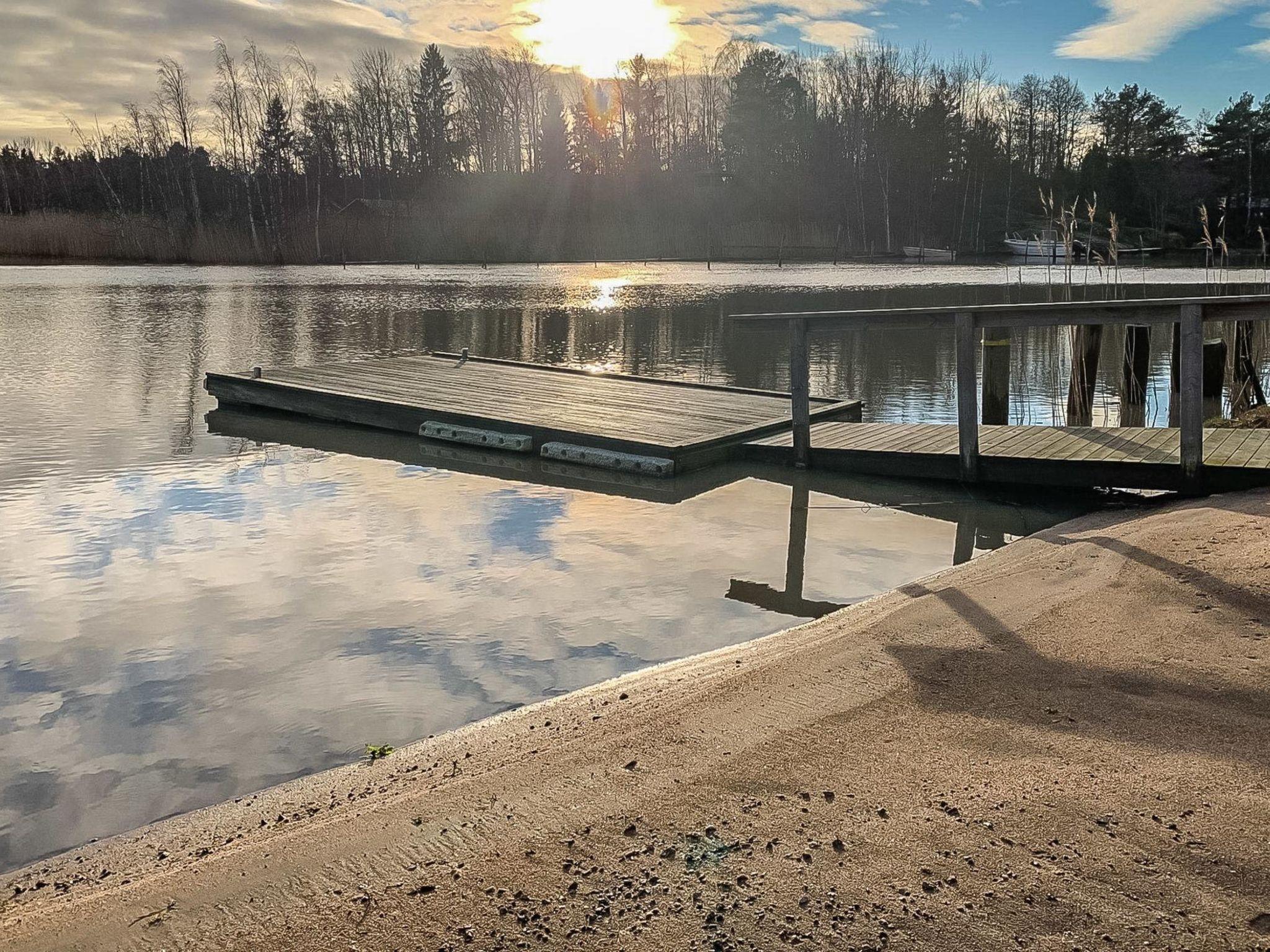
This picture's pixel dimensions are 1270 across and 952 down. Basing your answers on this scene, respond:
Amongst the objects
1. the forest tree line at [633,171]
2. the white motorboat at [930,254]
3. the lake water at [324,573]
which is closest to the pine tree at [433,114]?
the forest tree line at [633,171]

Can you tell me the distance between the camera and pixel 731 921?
2.29 m

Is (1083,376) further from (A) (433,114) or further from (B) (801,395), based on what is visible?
(A) (433,114)

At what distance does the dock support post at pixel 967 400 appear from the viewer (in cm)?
752

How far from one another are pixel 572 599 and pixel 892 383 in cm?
960

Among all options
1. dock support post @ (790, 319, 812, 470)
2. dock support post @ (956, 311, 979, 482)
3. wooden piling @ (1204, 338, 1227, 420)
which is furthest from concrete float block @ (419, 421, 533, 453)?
wooden piling @ (1204, 338, 1227, 420)

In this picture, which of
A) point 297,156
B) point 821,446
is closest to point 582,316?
point 821,446

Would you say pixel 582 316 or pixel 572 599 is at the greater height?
pixel 582 316

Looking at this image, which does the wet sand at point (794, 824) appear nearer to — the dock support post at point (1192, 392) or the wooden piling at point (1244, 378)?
the dock support post at point (1192, 392)

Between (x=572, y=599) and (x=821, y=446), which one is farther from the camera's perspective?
(x=821, y=446)

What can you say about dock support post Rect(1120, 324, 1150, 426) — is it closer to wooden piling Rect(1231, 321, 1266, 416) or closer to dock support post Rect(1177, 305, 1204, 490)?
wooden piling Rect(1231, 321, 1266, 416)

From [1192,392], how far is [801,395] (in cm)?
270

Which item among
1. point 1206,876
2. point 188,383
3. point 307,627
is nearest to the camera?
point 1206,876

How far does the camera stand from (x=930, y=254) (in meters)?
61.2

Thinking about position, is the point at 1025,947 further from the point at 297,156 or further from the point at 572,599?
the point at 297,156
